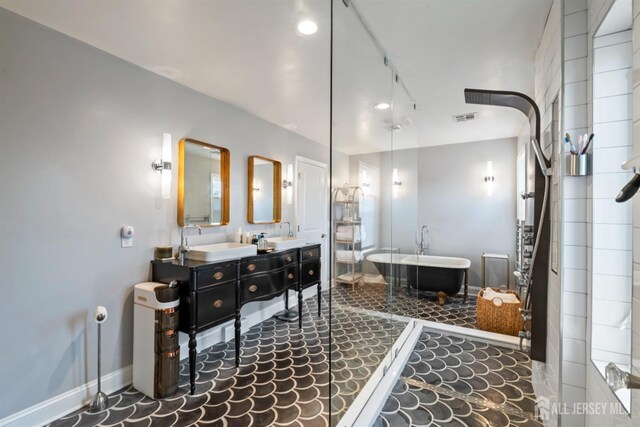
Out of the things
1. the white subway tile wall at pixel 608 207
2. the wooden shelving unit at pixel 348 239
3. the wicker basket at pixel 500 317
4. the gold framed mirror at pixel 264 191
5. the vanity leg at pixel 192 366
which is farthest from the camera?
the gold framed mirror at pixel 264 191

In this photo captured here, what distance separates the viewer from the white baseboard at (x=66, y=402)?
160 cm

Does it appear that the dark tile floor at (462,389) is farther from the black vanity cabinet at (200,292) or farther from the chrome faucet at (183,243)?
the chrome faucet at (183,243)

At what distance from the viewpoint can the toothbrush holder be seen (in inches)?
49.8

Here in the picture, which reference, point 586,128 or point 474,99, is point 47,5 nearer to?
point 474,99

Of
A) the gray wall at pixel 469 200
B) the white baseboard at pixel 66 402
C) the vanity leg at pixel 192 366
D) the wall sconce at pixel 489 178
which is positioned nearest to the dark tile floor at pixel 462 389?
the vanity leg at pixel 192 366

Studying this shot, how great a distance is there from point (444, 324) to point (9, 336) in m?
3.35

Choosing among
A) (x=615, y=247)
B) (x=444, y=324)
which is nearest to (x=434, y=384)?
(x=444, y=324)

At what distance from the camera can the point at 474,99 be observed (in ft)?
6.08

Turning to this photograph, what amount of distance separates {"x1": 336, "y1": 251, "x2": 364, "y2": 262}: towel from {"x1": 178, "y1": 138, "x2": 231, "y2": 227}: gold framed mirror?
1294 mm

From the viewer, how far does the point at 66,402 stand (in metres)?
1.76

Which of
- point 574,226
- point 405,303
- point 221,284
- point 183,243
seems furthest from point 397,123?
point 183,243

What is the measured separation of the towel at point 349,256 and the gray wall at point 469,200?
2886 mm

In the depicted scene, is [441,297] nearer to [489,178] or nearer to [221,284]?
[489,178]

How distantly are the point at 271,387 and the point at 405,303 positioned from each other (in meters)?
1.55
